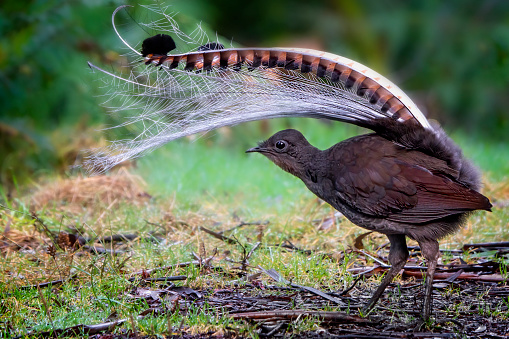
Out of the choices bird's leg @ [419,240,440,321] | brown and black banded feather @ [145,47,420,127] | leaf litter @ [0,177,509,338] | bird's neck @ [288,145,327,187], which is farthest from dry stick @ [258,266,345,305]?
brown and black banded feather @ [145,47,420,127]

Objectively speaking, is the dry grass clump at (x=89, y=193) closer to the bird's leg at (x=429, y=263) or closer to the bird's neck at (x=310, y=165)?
the bird's neck at (x=310, y=165)

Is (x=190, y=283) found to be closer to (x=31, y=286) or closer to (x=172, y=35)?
(x=31, y=286)

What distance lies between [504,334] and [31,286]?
9.49 ft

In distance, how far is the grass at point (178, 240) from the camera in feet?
11.4

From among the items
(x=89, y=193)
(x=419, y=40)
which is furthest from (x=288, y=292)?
(x=419, y=40)

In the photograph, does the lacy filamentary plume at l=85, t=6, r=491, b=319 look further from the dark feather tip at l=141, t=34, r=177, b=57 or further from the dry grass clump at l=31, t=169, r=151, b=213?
the dry grass clump at l=31, t=169, r=151, b=213

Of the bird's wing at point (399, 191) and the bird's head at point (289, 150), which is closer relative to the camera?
the bird's wing at point (399, 191)

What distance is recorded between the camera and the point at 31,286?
3.80 meters

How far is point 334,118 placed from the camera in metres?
3.68

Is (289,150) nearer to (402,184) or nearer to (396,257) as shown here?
(402,184)

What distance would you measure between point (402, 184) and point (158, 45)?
1.70 m

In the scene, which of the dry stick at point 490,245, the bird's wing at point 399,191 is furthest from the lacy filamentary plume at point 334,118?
the dry stick at point 490,245

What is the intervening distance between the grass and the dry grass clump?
2cm

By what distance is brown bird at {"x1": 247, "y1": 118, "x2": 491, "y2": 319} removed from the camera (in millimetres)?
3447
